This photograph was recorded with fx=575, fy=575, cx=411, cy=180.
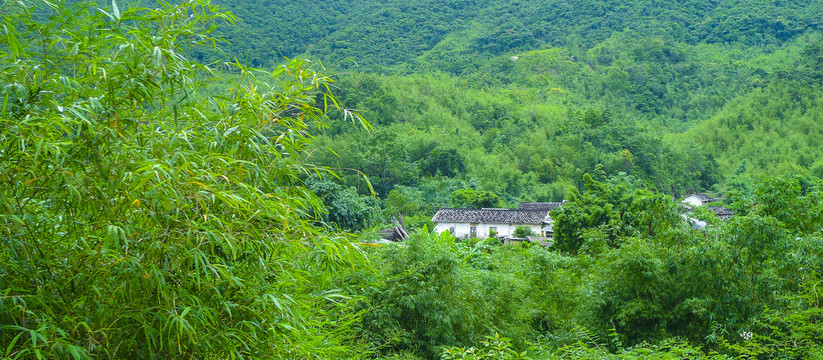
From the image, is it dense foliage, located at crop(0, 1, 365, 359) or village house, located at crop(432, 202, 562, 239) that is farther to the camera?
village house, located at crop(432, 202, 562, 239)

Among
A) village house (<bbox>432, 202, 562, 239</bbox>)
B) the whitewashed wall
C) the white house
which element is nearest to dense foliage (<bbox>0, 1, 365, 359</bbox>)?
village house (<bbox>432, 202, 562, 239</bbox>)

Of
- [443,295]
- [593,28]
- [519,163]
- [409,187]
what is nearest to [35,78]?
[443,295]

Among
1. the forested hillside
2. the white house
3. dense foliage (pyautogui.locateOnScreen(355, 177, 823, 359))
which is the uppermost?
dense foliage (pyautogui.locateOnScreen(355, 177, 823, 359))

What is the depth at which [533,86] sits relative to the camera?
1961 inches

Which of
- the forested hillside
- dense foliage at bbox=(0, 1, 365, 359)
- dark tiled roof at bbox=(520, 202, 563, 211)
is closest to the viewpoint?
dense foliage at bbox=(0, 1, 365, 359)

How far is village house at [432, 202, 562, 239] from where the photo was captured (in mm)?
23078

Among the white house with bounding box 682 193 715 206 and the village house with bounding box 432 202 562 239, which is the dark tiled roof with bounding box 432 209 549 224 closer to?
the village house with bounding box 432 202 562 239

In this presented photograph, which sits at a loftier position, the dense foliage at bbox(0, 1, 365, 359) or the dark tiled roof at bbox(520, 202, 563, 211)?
the dense foliage at bbox(0, 1, 365, 359)

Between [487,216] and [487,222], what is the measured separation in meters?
0.35

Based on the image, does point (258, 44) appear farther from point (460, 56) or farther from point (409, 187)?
point (409, 187)

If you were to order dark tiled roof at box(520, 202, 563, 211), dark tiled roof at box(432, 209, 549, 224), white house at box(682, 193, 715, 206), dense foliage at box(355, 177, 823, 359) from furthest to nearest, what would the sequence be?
white house at box(682, 193, 715, 206)
dark tiled roof at box(520, 202, 563, 211)
dark tiled roof at box(432, 209, 549, 224)
dense foliage at box(355, 177, 823, 359)

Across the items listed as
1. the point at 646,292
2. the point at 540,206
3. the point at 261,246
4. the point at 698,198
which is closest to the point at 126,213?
the point at 261,246

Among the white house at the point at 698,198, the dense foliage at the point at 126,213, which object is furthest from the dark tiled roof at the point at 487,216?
the dense foliage at the point at 126,213

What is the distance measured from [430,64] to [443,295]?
51.5 metres
